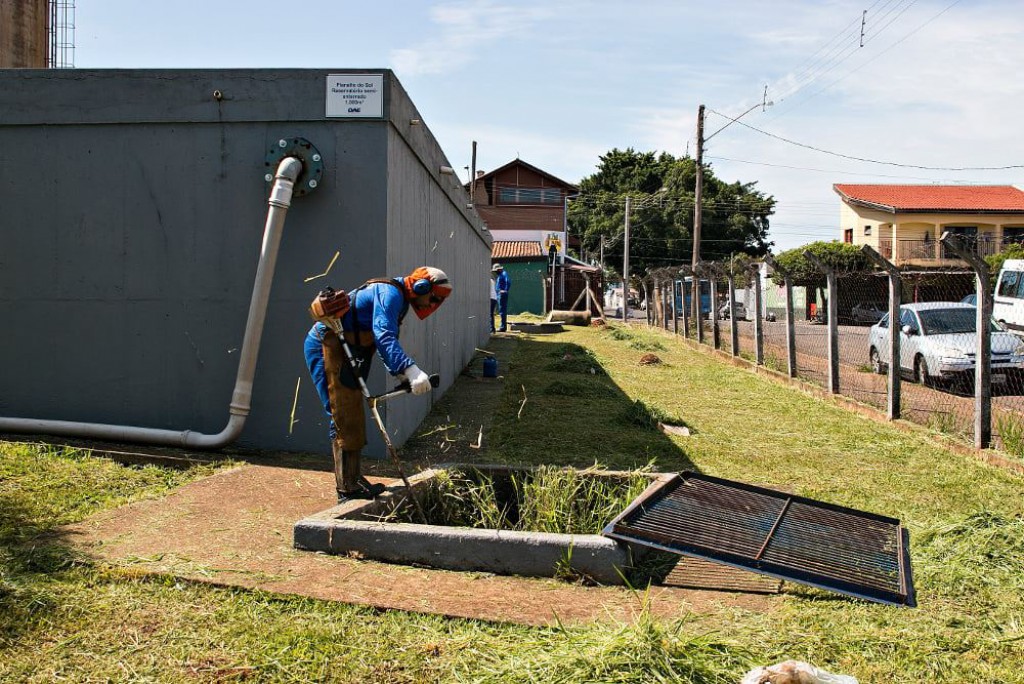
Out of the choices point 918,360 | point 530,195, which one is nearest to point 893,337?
point 918,360

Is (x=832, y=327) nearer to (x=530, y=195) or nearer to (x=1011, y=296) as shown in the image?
(x=1011, y=296)

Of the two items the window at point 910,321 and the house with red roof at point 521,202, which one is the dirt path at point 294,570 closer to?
the window at point 910,321

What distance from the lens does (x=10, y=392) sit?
8031mm

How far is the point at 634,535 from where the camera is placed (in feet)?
16.3

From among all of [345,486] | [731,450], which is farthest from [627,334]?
[345,486]

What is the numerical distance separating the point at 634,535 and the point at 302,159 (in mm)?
4436

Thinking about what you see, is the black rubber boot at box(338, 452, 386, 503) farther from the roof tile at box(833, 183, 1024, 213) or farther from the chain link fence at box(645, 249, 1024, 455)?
the roof tile at box(833, 183, 1024, 213)

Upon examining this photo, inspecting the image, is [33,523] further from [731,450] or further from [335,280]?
[731,450]

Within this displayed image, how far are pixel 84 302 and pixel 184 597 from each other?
455 cm

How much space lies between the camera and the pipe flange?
7.64 meters

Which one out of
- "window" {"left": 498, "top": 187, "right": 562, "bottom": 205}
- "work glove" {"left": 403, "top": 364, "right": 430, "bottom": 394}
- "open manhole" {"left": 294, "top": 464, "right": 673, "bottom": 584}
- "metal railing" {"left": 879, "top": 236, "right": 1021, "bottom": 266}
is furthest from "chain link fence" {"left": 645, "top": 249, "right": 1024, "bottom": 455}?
"window" {"left": 498, "top": 187, "right": 562, "bottom": 205}

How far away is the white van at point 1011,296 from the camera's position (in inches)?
719

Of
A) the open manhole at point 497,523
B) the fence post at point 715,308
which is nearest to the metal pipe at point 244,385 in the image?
the open manhole at point 497,523

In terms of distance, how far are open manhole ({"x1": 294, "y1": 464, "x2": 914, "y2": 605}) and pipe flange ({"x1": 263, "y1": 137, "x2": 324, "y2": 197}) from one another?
2.88 m
